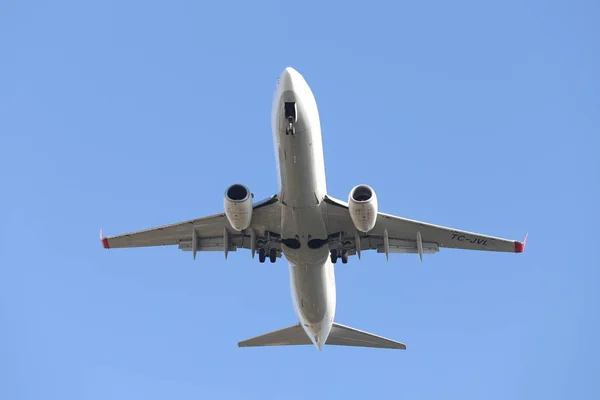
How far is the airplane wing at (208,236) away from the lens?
35.0m

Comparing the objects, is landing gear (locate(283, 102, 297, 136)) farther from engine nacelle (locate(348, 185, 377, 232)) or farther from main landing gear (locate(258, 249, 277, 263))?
main landing gear (locate(258, 249, 277, 263))

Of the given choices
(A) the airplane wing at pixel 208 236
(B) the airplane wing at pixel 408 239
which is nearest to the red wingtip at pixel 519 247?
(B) the airplane wing at pixel 408 239

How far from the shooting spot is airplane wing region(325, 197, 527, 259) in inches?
1392

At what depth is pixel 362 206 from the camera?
105ft

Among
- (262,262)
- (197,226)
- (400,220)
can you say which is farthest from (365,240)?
(197,226)

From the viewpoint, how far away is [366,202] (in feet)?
104

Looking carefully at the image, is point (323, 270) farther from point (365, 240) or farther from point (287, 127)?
point (287, 127)

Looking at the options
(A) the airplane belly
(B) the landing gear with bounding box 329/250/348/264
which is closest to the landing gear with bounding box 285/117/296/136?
(A) the airplane belly

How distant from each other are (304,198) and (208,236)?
6.47 m

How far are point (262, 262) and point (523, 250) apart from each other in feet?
34.9

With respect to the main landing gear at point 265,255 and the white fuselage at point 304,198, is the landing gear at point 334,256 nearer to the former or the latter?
the white fuselage at point 304,198

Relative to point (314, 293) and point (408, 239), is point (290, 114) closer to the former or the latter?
point (314, 293)

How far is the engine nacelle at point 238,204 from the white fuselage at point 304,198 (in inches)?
51.5

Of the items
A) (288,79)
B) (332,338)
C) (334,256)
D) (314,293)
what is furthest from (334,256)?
(288,79)
